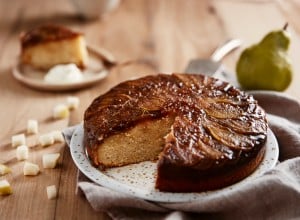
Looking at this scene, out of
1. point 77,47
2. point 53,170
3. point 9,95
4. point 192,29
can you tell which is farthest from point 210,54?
point 53,170

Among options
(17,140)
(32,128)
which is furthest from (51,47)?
(17,140)

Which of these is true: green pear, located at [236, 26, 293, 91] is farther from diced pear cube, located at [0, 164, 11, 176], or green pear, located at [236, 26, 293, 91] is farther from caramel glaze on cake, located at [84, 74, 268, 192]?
diced pear cube, located at [0, 164, 11, 176]

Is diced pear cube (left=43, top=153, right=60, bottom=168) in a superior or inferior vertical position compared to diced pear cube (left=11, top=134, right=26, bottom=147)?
superior

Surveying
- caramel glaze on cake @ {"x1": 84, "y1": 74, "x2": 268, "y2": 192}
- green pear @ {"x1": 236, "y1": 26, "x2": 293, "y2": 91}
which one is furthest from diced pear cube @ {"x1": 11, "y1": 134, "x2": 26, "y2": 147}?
green pear @ {"x1": 236, "y1": 26, "x2": 293, "y2": 91}

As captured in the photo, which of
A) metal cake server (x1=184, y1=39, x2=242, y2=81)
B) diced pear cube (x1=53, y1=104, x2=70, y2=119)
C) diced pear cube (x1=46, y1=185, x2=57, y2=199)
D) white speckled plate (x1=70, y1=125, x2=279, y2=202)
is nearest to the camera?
white speckled plate (x1=70, y1=125, x2=279, y2=202)

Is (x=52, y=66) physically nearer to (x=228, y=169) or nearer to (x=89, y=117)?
(x=89, y=117)

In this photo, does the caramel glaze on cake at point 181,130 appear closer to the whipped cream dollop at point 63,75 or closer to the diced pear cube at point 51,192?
the diced pear cube at point 51,192

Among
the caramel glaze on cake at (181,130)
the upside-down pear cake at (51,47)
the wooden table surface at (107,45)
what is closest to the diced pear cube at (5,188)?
the wooden table surface at (107,45)
